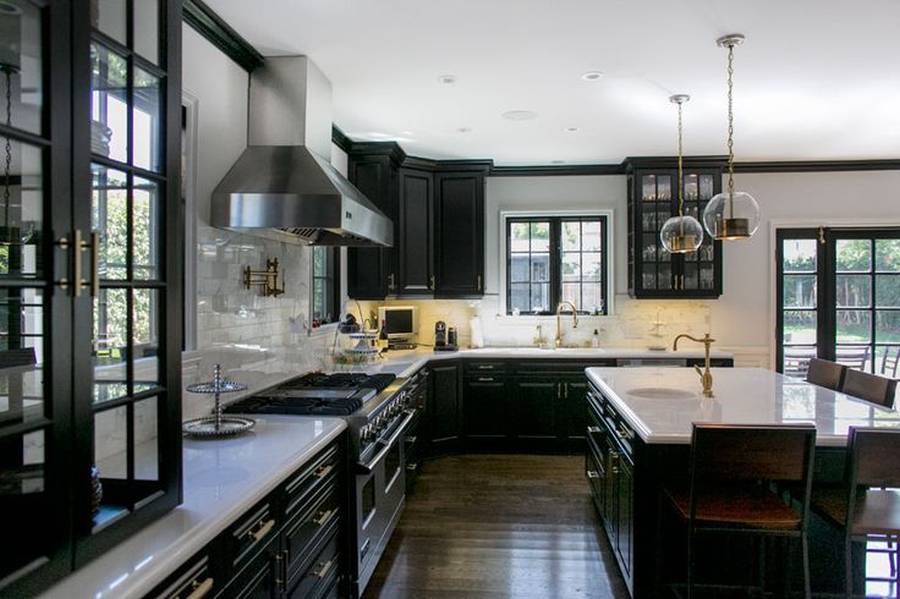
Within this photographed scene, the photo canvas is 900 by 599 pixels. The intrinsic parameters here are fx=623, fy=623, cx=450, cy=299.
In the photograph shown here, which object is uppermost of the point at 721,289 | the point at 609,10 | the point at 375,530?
the point at 609,10

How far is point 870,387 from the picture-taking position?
3.33 meters

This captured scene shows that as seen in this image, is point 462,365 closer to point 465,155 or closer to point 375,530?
point 465,155

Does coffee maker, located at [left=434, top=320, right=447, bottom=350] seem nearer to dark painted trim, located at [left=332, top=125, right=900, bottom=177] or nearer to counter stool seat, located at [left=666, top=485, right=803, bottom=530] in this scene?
dark painted trim, located at [left=332, top=125, right=900, bottom=177]

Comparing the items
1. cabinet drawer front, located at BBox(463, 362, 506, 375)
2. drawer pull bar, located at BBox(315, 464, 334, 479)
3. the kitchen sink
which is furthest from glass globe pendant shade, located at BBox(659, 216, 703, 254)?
drawer pull bar, located at BBox(315, 464, 334, 479)

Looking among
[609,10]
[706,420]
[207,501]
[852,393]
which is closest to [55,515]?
[207,501]

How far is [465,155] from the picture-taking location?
5746 millimetres

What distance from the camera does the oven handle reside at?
2742 mm

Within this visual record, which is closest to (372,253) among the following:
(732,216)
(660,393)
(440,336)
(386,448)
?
(440,336)

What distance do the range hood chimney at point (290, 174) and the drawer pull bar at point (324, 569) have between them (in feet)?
4.78

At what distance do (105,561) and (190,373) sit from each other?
1.47 meters

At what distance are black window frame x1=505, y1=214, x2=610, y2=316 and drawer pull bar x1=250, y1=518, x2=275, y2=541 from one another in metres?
4.52

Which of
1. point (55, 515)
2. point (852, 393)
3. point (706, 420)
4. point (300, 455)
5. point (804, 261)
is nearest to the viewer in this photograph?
point (55, 515)

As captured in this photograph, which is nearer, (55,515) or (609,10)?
(55,515)

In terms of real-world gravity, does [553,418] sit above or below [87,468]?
below
